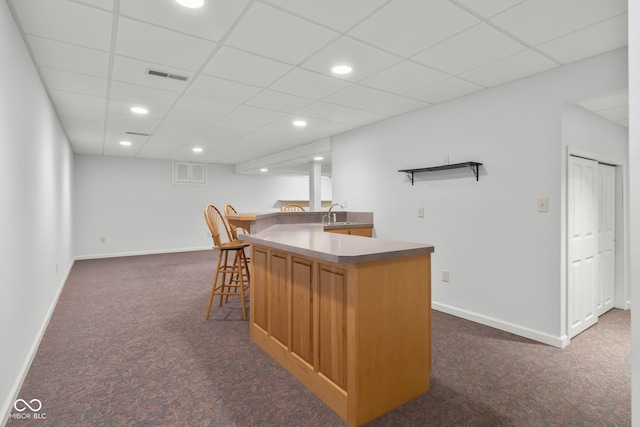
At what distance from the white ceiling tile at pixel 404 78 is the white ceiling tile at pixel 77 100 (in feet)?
9.61

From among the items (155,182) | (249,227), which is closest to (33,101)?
(249,227)

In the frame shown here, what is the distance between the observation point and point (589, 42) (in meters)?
2.40

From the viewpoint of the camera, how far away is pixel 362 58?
2.66m

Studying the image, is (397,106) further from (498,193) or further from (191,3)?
(191,3)

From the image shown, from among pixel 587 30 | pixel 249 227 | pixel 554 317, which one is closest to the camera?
pixel 587 30

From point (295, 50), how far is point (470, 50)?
1.34 metres

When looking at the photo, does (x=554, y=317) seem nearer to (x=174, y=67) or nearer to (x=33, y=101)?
(x=174, y=67)

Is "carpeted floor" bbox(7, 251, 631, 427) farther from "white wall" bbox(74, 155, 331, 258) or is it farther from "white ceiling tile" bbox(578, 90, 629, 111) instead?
"white wall" bbox(74, 155, 331, 258)

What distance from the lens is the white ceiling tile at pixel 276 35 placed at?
2074 millimetres

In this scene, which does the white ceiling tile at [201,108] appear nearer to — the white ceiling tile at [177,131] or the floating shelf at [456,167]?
the white ceiling tile at [177,131]

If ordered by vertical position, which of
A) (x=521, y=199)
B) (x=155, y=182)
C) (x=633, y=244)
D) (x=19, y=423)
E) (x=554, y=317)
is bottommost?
(x=19, y=423)

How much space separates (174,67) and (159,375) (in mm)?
2451

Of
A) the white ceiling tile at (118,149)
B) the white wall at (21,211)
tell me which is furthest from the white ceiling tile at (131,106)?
the white ceiling tile at (118,149)

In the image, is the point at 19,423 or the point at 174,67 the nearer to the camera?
the point at 19,423
